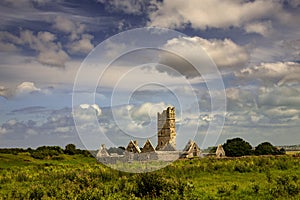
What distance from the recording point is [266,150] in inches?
2569

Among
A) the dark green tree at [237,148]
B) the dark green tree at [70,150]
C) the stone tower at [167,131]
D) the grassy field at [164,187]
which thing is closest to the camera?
the grassy field at [164,187]

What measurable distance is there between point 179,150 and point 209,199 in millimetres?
40445

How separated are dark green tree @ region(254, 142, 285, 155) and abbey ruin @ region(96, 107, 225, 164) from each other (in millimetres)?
11645

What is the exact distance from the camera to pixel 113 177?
26797mm

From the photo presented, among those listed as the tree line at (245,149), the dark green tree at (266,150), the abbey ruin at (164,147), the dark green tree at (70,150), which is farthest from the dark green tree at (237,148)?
the dark green tree at (70,150)

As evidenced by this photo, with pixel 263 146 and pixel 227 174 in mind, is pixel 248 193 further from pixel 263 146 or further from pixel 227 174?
pixel 263 146

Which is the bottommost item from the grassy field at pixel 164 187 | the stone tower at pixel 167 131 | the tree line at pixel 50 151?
the grassy field at pixel 164 187

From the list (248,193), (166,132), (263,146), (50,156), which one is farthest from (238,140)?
(248,193)

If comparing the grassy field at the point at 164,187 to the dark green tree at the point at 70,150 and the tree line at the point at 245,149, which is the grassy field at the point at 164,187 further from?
the dark green tree at the point at 70,150

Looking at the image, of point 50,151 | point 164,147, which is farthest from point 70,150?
point 164,147

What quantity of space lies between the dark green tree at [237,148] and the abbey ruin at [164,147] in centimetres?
1053

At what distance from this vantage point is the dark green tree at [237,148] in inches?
2692

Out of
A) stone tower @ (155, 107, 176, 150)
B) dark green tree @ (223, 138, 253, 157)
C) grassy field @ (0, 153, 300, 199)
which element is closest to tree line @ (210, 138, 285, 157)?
dark green tree @ (223, 138, 253, 157)

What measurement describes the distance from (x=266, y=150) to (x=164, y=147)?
18423 mm
